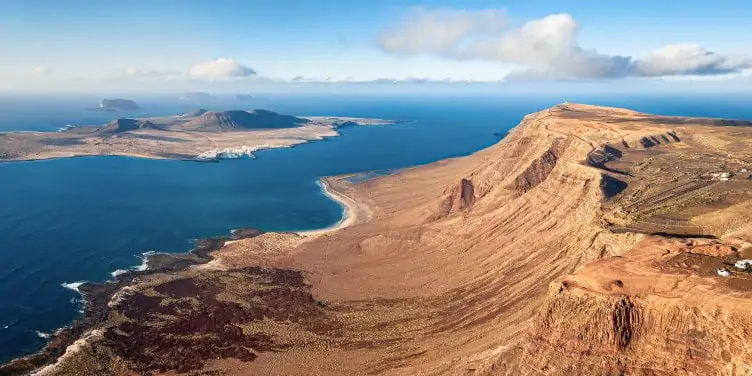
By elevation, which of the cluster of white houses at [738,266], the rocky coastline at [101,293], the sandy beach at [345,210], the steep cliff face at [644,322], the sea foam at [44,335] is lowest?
the sea foam at [44,335]

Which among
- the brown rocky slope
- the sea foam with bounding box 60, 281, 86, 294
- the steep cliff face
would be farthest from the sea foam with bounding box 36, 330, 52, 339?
the steep cliff face

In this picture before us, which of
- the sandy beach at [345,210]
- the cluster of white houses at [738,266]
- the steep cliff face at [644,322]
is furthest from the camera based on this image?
the sandy beach at [345,210]

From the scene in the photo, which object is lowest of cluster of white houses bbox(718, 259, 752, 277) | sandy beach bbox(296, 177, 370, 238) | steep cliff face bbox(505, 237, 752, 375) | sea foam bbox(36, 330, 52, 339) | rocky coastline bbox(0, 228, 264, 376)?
sea foam bbox(36, 330, 52, 339)

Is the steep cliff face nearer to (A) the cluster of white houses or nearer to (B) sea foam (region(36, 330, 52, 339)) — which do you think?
(A) the cluster of white houses

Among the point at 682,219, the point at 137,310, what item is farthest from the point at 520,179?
the point at 137,310

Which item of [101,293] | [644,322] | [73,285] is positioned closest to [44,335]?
[101,293]

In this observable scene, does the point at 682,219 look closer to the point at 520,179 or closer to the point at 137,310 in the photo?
the point at 520,179

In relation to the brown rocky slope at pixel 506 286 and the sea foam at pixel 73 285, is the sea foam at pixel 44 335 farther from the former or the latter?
the sea foam at pixel 73 285

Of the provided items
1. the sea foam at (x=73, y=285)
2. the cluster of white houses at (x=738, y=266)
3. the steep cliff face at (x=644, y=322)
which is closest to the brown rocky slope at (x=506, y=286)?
the steep cliff face at (x=644, y=322)
